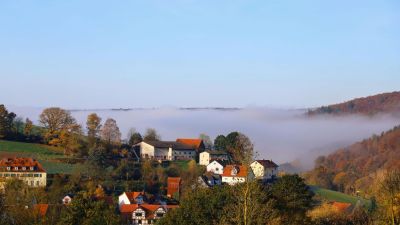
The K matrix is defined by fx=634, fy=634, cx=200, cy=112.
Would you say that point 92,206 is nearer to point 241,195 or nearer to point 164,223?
point 164,223

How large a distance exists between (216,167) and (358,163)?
145 feet

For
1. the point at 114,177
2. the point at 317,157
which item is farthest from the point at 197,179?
the point at 317,157

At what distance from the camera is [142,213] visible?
153 ft

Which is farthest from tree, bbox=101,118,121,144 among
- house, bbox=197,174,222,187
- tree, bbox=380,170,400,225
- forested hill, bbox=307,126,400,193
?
tree, bbox=380,170,400,225

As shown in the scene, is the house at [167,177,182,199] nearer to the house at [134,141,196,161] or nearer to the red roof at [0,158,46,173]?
the red roof at [0,158,46,173]

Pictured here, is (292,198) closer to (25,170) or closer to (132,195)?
(132,195)

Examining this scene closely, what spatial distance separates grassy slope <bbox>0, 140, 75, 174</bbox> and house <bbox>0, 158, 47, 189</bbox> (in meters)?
1.73

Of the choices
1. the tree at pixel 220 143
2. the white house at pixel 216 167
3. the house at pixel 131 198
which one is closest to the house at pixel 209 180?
the white house at pixel 216 167

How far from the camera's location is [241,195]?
861 inches

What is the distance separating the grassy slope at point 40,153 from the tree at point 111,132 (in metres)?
6.80

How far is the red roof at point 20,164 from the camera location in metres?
55.9

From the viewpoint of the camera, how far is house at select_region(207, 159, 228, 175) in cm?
6800

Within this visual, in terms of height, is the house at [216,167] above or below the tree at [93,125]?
below

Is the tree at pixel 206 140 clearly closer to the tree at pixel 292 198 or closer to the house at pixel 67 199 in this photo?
the house at pixel 67 199
